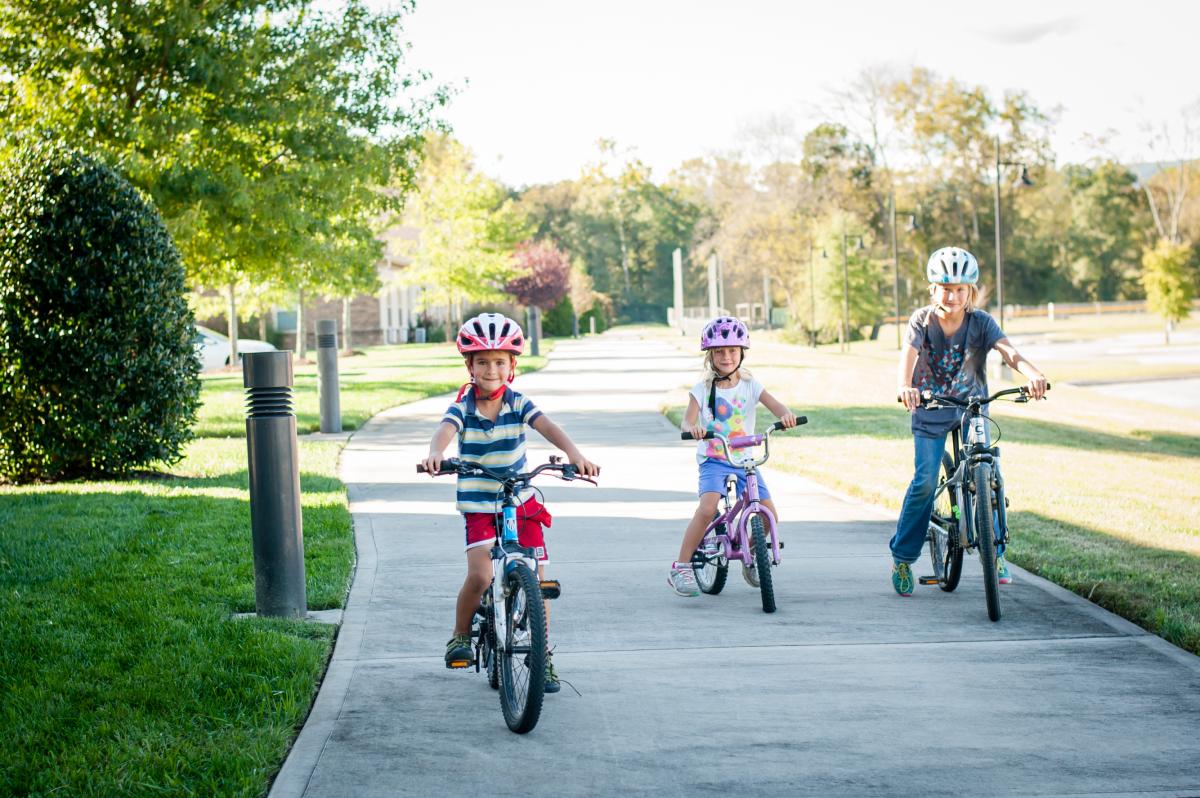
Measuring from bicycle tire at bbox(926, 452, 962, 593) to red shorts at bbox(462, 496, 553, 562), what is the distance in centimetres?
270

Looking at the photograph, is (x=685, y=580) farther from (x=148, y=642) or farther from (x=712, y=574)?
(x=148, y=642)

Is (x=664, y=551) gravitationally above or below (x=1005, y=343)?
below

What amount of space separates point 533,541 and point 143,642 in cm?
210

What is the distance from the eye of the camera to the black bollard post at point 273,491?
648 cm

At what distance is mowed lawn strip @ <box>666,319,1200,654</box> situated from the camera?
729 cm

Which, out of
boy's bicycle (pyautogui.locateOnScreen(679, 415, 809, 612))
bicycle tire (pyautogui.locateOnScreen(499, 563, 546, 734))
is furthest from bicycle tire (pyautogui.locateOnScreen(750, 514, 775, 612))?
bicycle tire (pyautogui.locateOnScreen(499, 563, 546, 734))

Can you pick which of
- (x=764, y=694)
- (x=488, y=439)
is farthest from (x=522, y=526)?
(x=764, y=694)

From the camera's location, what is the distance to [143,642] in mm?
6016

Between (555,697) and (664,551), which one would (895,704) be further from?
(664,551)

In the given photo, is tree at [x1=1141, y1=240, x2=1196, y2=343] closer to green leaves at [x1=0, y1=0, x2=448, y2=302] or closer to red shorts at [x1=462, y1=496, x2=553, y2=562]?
green leaves at [x1=0, y1=0, x2=448, y2=302]

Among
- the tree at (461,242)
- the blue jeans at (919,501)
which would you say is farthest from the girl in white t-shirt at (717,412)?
the tree at (461,242)

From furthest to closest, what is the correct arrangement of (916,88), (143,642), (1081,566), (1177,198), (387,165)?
(1177,198) → (916,88) → (387,165) → (1081,566) → (143,642)

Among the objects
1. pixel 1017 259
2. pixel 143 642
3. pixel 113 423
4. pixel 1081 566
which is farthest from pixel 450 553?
pixel 1017 259

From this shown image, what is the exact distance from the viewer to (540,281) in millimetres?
65312
